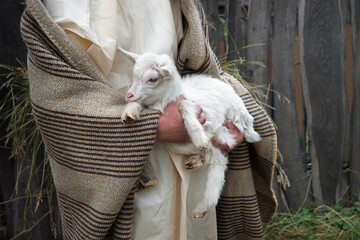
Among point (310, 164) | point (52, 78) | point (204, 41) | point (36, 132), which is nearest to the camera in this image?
point (52, 78)

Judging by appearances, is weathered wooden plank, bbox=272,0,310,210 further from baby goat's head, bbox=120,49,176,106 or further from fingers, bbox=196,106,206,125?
baby goat's head, bbox=120,49,176,106

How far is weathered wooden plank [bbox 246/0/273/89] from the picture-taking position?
2.54 m

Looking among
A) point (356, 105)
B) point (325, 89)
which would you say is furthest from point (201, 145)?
point (356, 105)

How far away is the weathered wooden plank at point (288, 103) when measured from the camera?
256cm

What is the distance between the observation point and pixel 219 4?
262cm

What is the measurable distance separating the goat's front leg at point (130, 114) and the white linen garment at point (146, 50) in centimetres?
19

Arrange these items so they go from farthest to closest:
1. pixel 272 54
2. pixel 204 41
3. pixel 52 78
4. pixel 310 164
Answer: pixel 310 164 → pixel 272 54 → pixel 204 41 → pixel 52 78

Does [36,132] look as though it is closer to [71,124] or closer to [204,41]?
[71,124]

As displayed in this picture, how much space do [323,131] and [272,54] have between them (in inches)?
32.5

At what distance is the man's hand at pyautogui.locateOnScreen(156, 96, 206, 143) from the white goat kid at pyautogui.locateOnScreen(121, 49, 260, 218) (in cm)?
2

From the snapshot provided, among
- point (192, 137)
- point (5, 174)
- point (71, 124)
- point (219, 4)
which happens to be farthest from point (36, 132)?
point (219, 4)

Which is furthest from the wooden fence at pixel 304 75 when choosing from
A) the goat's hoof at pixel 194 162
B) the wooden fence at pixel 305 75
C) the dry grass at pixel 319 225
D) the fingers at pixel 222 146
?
the goat's hoof at pixel 194 162

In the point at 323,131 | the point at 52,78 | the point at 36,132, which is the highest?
the point at 52,78

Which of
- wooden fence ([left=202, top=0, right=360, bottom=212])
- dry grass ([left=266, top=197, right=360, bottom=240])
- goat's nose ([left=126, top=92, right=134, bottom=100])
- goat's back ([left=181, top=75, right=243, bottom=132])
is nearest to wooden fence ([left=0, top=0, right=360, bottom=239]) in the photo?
wooden fence ([left=202, top=0, right=360, bottom=212])
